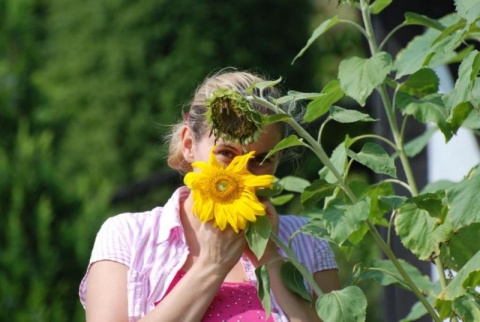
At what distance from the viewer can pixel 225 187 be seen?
6.62ft

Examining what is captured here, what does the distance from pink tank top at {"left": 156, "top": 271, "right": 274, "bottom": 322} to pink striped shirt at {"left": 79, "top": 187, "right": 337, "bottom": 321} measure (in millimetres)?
28

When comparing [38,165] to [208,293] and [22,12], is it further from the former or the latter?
[208,293]

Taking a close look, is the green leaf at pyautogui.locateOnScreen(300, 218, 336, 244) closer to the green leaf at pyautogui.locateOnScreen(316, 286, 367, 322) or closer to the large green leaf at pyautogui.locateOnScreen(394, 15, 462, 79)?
the green leaf at pyautogui.locateOnScreen(316, 286, 367, 322)

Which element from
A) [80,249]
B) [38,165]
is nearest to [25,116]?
[38,165]

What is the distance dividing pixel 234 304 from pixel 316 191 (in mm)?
293

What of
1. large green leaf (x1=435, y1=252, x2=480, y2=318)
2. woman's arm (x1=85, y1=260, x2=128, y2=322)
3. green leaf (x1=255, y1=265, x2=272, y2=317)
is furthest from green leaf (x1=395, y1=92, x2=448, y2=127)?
woman's arm (x1=85, y1=260, x2=128, y2=322)

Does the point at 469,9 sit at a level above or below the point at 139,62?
above

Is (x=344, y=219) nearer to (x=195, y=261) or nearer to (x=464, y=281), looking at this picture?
(x=464, y=281)

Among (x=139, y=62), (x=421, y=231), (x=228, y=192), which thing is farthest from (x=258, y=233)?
(x=139, y=62)

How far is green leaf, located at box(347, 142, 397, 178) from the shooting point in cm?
209

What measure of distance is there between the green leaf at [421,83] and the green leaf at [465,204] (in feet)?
1.28

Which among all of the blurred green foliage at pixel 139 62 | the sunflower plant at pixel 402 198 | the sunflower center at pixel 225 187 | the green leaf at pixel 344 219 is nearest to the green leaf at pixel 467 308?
the sunflower plant at pixel 402 198

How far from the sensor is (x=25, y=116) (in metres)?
5.12

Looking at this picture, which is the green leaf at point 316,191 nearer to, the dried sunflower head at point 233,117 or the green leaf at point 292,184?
the dried sunflower head at point 233,117
